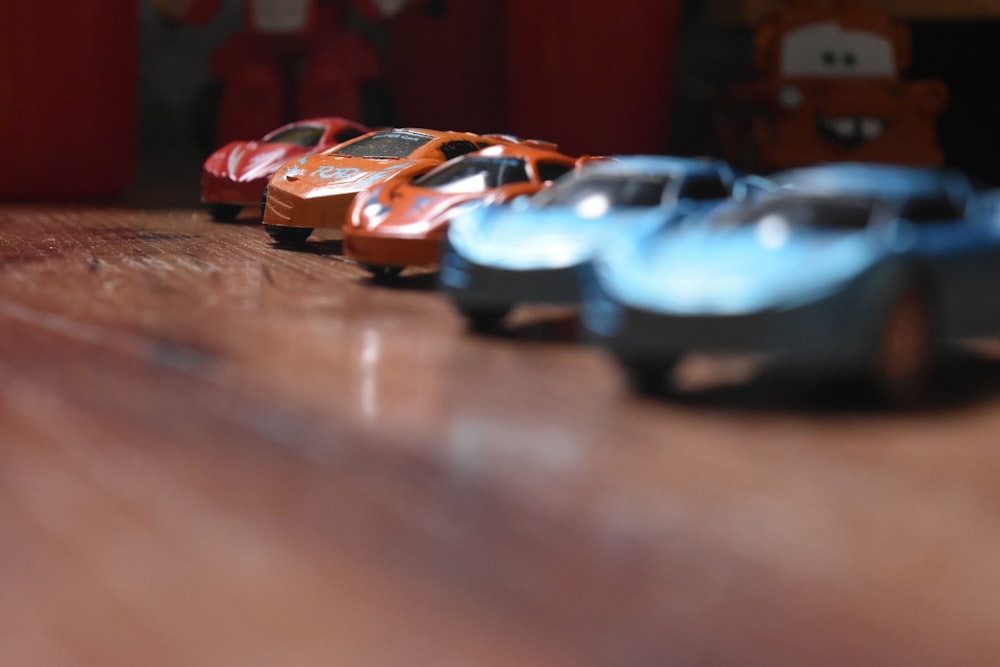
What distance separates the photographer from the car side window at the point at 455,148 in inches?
376

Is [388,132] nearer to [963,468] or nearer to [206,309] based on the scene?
[206,309]

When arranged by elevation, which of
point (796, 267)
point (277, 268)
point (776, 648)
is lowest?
point (277, 268)

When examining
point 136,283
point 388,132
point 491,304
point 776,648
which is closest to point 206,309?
point 136,283

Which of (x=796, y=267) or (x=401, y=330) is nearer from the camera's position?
(x=796, y=267)

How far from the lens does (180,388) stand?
5102 millimetres

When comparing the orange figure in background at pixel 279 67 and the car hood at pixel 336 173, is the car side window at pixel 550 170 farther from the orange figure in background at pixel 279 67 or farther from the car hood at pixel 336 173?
the orange figure in background at pixel 279 67

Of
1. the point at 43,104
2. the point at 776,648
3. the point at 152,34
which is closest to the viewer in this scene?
the point at 776,648

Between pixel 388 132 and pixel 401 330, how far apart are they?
4.04 m

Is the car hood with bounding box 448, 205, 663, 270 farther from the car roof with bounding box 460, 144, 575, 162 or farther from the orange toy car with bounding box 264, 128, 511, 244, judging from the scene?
the orange toy car with bounding box 264, 128, 511, 244

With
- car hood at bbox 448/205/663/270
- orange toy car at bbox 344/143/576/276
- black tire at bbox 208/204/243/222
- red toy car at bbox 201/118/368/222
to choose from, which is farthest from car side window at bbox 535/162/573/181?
black tire at bbox 208/204/243/222

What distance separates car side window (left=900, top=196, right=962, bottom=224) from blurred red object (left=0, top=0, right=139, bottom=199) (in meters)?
9.53

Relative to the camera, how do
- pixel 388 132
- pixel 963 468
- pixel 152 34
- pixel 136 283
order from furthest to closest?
1. pixel 152 34
2. pixel 388 132
3. pixel 136 283
4. pixel 963 468

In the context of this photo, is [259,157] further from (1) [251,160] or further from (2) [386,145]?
(2) [386,145]

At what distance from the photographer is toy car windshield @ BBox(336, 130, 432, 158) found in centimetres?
971
